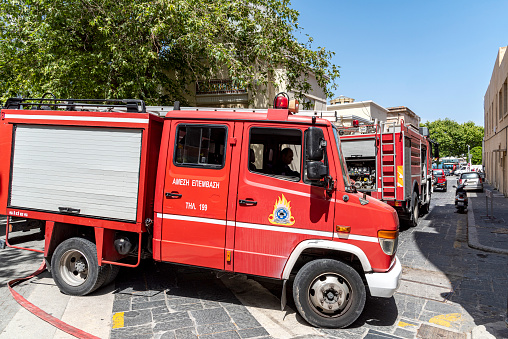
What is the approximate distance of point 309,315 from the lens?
4219mm

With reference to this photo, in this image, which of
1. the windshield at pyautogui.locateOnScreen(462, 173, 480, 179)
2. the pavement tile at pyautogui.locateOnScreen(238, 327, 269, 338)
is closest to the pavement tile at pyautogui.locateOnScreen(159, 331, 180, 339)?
the pavement tile at pyautogui.locateOnScreen(238, 327, 269, 338)

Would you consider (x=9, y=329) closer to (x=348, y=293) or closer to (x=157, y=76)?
(x=348, y=293)

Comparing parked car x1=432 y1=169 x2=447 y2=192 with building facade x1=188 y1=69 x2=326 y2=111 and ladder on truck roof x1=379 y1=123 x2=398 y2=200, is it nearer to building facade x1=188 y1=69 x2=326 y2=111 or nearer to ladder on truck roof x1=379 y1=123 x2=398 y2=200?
building facade x1=188 y1=69 x2=326 y2=111

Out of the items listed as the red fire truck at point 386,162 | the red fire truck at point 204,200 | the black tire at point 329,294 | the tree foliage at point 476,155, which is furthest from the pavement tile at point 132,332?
the tree foliage at point 476,155

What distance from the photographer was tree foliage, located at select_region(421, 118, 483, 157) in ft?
246

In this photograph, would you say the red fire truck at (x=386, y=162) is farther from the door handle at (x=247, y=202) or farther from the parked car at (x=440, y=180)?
the parked car at (x=440, y=180)

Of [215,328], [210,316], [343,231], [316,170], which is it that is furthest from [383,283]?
[210,316]

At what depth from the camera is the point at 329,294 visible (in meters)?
4.21

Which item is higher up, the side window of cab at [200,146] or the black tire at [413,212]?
the side window of cab at [200,146]

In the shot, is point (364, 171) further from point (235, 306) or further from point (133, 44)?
point (133, 44)

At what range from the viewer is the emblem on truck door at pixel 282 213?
4281mm

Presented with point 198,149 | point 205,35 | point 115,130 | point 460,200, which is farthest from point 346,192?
point 460,200

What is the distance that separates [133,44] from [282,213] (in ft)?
30.2

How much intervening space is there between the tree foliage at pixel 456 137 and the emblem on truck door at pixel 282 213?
266ft
